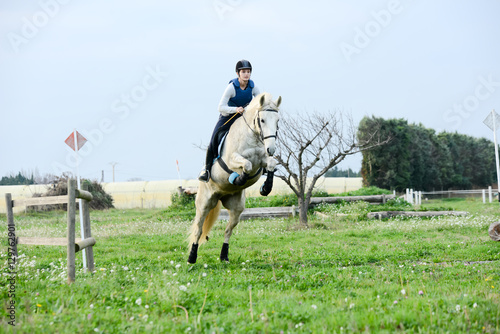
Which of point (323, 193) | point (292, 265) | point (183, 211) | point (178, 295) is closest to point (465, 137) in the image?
point (323, 193)

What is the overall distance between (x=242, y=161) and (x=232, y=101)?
5.24ft

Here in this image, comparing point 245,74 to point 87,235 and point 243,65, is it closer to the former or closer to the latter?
point 243,65

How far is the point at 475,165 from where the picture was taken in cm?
4694

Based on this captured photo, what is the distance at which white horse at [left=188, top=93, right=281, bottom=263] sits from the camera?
7186mm

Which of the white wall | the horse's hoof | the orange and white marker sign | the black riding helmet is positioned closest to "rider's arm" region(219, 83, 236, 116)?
the black riding helmet

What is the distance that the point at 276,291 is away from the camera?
562 cm

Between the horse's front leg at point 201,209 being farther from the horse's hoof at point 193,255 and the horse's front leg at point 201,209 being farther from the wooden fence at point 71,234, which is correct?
the wooden fence at point 71,234

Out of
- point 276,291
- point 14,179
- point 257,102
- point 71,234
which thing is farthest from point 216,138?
point 14,179

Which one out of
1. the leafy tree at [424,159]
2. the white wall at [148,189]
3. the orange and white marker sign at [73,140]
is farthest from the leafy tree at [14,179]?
the orange and white marker sign at [73,140]

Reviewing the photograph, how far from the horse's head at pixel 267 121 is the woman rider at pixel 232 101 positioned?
2.84 feet

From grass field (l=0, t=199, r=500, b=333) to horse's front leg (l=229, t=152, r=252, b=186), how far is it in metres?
1.52

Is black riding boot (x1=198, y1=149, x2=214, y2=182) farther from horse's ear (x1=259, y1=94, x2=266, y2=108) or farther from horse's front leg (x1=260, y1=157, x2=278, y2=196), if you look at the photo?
horse's ear (x1=259, y1=94, x2=266, y2=108)

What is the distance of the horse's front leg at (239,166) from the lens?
7324mm

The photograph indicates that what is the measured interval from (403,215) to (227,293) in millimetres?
14431
